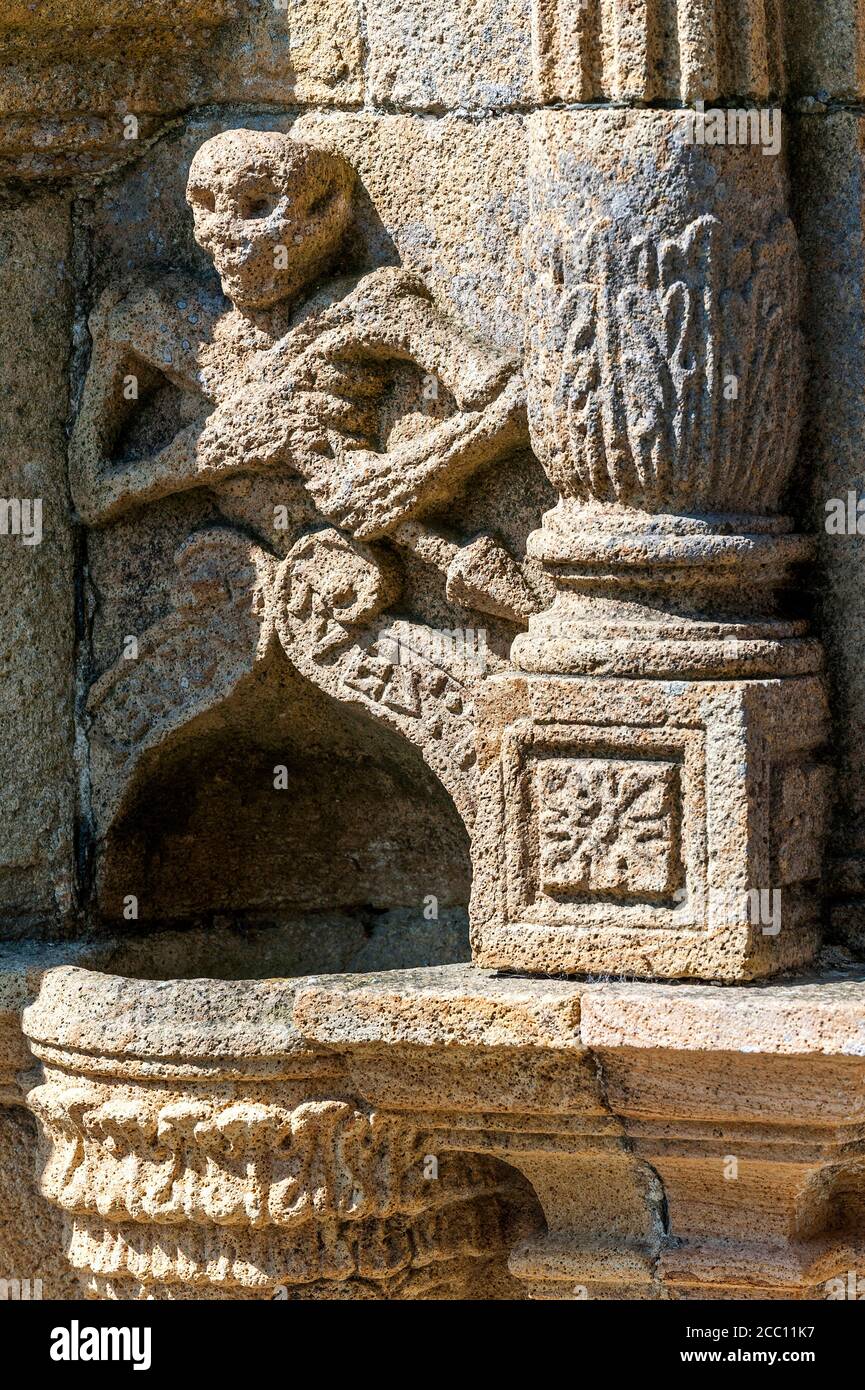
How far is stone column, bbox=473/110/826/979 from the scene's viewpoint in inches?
153

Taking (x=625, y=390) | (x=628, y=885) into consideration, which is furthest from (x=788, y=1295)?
(x=625, y=390)

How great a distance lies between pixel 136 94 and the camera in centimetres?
457

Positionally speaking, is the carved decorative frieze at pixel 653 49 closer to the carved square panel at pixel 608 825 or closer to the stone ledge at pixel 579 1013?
the carved square panel at pixel 608 825


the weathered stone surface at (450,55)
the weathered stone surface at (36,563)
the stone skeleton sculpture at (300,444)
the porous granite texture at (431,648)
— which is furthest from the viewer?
the weathered stone surface at (36,563)

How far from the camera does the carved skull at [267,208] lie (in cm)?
431

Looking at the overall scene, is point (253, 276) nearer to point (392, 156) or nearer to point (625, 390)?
point (392, 156)

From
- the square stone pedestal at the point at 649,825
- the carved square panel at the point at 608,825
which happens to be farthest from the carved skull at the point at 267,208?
the carved square panel at the point at 608,825

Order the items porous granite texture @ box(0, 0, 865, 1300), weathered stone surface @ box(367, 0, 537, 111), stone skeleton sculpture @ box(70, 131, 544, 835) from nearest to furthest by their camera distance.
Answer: porous granite texture @ box(0, 0, 865, 1300)
weathered stone surface @ box(367, 0, 537, 111)
stone skeleton sculpture @ box(70, 131, 544, 835)

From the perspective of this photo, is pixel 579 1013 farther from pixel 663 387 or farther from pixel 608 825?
pixel 663 387

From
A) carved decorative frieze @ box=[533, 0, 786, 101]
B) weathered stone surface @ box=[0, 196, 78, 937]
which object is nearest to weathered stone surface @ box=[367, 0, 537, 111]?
carved decorative frieze @ box=[533, 0, 786, 101]

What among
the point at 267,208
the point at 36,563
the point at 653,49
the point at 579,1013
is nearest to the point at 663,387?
the point at 653,49

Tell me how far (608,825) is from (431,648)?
0.55 metres

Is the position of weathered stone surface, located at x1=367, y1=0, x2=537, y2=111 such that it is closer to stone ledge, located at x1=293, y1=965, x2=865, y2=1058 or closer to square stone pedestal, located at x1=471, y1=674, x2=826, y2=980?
square stone pedestal, located at x1=471, y1=674, x2=826, y2=980

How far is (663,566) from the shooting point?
3932 mm
